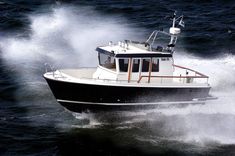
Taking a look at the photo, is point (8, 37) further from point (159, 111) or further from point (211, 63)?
point (159, 111)

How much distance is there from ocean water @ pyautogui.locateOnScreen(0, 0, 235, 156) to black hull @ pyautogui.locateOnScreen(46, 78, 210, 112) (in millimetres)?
584

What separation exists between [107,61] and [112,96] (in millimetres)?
1856

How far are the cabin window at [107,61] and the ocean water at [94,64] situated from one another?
2270 mm

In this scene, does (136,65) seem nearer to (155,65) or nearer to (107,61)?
(155,65)

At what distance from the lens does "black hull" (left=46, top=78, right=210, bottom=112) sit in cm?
2227

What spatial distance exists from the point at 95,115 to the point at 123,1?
1088 inches

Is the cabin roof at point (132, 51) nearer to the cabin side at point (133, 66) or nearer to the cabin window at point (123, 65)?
the cabin side at point (133, 66)

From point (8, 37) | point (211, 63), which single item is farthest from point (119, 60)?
point (8, 37)

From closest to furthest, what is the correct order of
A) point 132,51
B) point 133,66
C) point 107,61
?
point 133,66 → point 132,51 → point 107,61

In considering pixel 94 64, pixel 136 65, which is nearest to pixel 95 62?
pixel 94 64

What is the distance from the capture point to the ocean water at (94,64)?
22156 millimetres

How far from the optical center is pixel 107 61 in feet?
77.2

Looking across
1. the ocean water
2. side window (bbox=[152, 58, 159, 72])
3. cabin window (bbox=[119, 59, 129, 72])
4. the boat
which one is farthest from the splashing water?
cabin window (bbox=[119, 59, 129, 72])

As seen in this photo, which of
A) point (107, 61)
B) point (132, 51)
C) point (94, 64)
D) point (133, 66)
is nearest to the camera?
point (133, 66)
